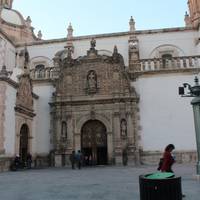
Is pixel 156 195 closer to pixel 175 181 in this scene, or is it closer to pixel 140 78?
pixel 175 181

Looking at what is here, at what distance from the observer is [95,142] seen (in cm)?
2047

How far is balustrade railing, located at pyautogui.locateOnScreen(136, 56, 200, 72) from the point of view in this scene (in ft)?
66.9

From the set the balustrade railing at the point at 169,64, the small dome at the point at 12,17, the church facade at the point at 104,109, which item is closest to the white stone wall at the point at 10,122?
the church facade at the point at 104,109

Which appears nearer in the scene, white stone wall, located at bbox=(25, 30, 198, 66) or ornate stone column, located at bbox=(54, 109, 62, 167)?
ornate stone column, located at bbox=(54, 109, 62, 167)

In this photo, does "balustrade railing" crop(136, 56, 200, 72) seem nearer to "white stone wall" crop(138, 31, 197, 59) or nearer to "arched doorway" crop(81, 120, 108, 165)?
"white stone wall" crop(138, 31, 197, 59)

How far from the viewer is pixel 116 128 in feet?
65.5

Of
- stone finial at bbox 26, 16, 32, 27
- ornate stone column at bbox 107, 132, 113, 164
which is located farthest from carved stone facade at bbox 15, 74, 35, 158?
stone finial at bbox 26, 16, 32, 27

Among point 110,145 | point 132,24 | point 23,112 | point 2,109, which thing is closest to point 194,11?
point 132,24

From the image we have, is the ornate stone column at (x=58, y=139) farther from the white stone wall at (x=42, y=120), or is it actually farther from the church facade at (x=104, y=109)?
the white stone wall at (x=42, y=120)

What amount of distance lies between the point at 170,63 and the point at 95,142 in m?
7.77

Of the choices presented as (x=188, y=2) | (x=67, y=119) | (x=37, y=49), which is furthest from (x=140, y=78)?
(x=188, y=2)

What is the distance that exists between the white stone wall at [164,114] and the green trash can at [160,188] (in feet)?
50.6

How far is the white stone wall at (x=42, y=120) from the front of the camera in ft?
68.4

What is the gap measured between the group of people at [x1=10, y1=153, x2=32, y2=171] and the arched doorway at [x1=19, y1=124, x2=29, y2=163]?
0.90ft
